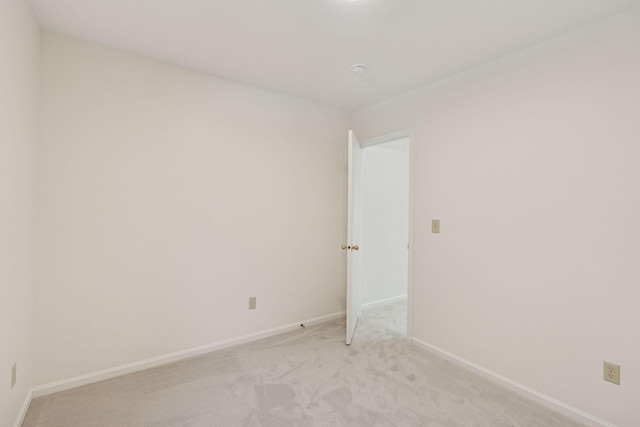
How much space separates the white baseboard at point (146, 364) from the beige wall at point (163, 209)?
0.04m

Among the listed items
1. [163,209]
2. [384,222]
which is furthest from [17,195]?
[384,222]

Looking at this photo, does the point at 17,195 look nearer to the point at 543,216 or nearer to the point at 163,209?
the point at 163,209

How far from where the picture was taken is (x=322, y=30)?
196 cm

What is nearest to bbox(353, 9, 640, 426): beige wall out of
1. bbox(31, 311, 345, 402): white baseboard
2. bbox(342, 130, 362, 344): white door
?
bbox(342, 130, 362, 344): white door

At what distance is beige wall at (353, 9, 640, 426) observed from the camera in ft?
5.65

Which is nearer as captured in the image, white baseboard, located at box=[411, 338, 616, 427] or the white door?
white baseboard, located at box=[411, 338, 616, 427]

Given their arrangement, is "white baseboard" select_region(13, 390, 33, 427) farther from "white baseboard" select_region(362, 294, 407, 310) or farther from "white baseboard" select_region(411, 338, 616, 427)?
"white baseboard" select_region(362, 294, 407, 310)

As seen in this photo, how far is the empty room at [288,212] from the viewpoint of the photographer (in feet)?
5.73

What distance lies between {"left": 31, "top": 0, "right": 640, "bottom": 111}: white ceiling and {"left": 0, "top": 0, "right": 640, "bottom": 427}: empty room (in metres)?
0.02

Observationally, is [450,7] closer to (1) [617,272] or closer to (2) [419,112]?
(2) [419,112]

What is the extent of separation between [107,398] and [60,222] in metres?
1.20

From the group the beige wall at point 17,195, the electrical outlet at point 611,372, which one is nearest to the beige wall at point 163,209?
the beige wall at point 17,195

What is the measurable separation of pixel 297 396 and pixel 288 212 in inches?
65.2

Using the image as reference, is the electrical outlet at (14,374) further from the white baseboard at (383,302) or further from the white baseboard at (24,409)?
the white baseboard at (383,302)
